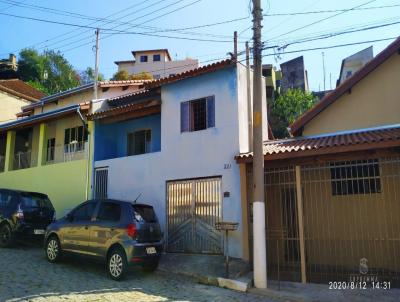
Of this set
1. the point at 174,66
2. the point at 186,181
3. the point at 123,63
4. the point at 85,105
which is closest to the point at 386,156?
the point at 186,181

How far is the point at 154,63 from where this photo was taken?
183ft

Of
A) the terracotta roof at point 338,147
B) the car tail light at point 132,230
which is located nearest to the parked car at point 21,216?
the car tail light at point 132,230

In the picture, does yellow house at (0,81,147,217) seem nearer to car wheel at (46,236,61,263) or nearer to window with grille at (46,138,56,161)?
window with grille at (46,138,56,161)

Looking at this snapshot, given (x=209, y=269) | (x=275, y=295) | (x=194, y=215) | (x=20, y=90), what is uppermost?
(x=20, y=90)

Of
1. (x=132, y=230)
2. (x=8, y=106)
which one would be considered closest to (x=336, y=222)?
(x=132, y=230)

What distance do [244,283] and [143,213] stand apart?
9.29ft

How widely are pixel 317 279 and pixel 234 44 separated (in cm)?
1055

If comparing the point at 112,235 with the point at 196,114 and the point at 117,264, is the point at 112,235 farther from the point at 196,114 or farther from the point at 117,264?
the point at 196,114

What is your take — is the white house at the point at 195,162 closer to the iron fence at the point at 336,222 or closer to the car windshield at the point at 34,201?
the iron fence at the point at 336,222

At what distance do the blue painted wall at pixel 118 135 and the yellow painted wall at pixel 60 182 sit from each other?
2.86 feet

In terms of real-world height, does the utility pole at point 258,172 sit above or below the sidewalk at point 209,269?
above

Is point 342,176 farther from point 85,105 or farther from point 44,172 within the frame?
point 44,172

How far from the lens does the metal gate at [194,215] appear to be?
438 inches

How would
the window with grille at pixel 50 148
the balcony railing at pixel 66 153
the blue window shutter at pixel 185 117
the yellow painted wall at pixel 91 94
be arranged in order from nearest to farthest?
the blue window shutter at pixel 185 117, the balcony railing at pixel 66 153, the window with grille at pixel 50 148, the yellow painted wall at pixel 91 94
